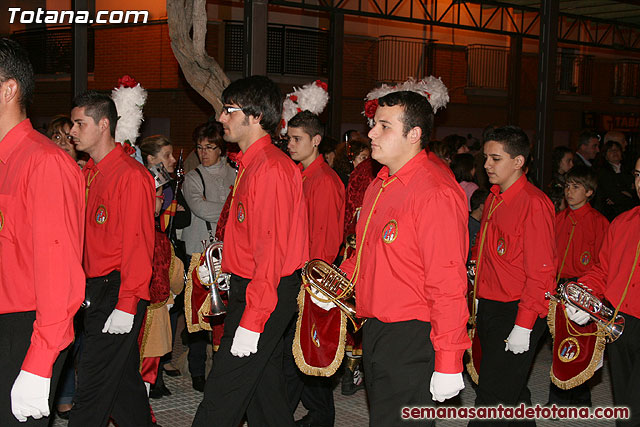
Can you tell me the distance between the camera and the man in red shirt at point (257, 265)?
12.8ft

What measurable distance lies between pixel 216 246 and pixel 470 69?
76.4ft

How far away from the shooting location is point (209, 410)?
3.98 meters

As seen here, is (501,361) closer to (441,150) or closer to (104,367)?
(104,367)

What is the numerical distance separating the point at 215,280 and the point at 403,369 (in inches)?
59.7

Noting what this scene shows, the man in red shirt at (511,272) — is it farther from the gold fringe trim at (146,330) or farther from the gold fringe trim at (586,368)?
the gold fringe trim at (146,330)

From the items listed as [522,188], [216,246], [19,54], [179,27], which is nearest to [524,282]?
[522,188]

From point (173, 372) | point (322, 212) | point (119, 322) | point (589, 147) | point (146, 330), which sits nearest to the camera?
point (119, 322)

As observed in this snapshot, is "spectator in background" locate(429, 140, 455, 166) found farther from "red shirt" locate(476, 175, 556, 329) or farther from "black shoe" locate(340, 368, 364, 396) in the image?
"red shirt" locate(476, 175, 556, 329)

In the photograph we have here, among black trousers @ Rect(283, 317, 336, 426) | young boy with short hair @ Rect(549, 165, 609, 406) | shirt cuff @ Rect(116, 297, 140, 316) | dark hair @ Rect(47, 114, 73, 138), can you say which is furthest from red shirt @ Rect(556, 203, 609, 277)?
dark hair @ Rect(47, 114, 73, 138)

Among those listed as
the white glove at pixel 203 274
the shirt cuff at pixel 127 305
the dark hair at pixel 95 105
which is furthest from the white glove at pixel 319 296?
the dark hair at pixel 95 105

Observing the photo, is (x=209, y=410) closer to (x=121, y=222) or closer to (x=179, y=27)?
(x=121, y=222)

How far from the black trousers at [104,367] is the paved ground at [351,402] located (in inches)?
40.1

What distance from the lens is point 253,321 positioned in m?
3.84

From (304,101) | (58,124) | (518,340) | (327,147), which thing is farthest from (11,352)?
(327,147)
